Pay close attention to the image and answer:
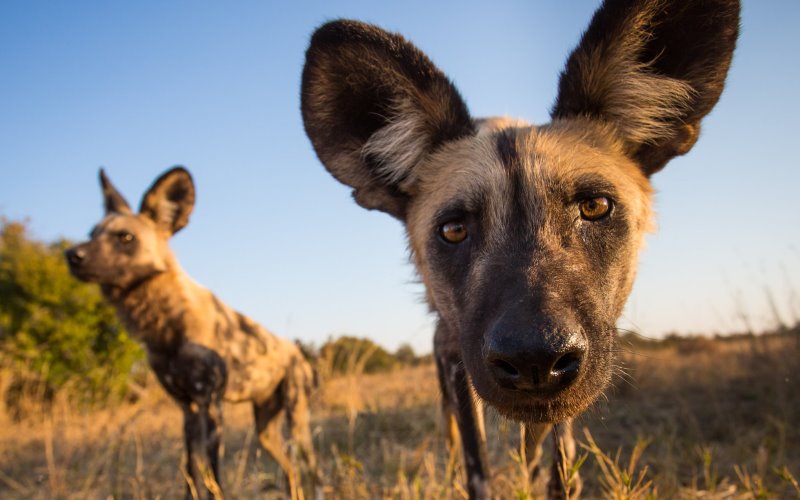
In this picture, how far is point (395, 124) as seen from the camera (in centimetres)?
279

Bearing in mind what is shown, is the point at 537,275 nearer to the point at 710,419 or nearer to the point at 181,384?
the point at 181,384

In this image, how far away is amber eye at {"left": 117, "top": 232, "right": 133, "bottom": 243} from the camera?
17.5ft

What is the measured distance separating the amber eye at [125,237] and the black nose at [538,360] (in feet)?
15.6

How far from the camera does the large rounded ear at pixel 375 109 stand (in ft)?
8.55

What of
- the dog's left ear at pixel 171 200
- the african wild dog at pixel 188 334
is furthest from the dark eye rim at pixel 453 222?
the dog's left ear at pixel 171 200

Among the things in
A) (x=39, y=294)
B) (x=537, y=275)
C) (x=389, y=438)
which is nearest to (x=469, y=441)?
(x=537, y=275)

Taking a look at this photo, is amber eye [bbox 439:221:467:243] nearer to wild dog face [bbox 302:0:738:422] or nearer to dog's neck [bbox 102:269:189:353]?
wild dog face [bbox 302:0:738:422]

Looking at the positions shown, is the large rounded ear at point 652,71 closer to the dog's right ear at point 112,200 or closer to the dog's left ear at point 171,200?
the dog's left ear at point 171,200

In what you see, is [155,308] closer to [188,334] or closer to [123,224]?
[188,334]

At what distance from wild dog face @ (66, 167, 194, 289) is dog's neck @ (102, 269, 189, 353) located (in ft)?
0.27

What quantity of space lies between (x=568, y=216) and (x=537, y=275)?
18.4 inches

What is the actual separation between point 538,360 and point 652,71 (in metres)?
1.73

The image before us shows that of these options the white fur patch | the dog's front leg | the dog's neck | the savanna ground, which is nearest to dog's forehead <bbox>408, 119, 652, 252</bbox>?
the white fur patch

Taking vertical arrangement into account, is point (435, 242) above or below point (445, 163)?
below
